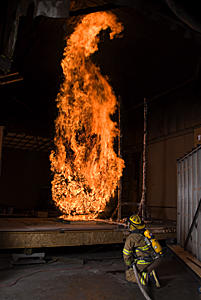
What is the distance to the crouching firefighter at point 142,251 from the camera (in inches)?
215

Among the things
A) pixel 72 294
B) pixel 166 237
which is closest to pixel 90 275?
pixel 72 294

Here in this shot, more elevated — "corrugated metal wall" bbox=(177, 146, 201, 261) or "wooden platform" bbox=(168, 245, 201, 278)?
"corrugated metal wall" bbox=(177, 146, 201, 261)

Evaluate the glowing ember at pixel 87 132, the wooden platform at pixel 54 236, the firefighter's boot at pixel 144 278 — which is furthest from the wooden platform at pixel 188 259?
the glowing ember at pixel 87 132

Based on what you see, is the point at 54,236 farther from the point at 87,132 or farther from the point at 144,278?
the point at 87,132

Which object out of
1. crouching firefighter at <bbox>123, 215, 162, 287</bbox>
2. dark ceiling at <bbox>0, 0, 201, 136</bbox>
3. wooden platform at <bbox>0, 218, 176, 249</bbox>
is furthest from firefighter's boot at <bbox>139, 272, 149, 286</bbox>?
dark ceiling at <bbox>0, 0, 201, 136</bbox>

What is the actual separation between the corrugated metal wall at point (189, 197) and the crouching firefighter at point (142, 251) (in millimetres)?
1744

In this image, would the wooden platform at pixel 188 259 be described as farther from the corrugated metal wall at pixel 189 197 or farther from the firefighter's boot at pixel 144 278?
the firefighter's boot at pixel 144 278

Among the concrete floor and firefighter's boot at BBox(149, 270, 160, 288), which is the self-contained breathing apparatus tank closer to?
firefighter's boot at BBox(149, 270, 160, 288)

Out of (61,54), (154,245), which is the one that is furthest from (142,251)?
(61,54)

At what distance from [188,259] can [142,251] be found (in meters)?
1.95

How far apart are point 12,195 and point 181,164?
60.1 feet

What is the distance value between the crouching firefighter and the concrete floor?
1.23 feet

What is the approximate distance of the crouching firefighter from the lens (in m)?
5.45

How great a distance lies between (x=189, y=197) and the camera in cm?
773
